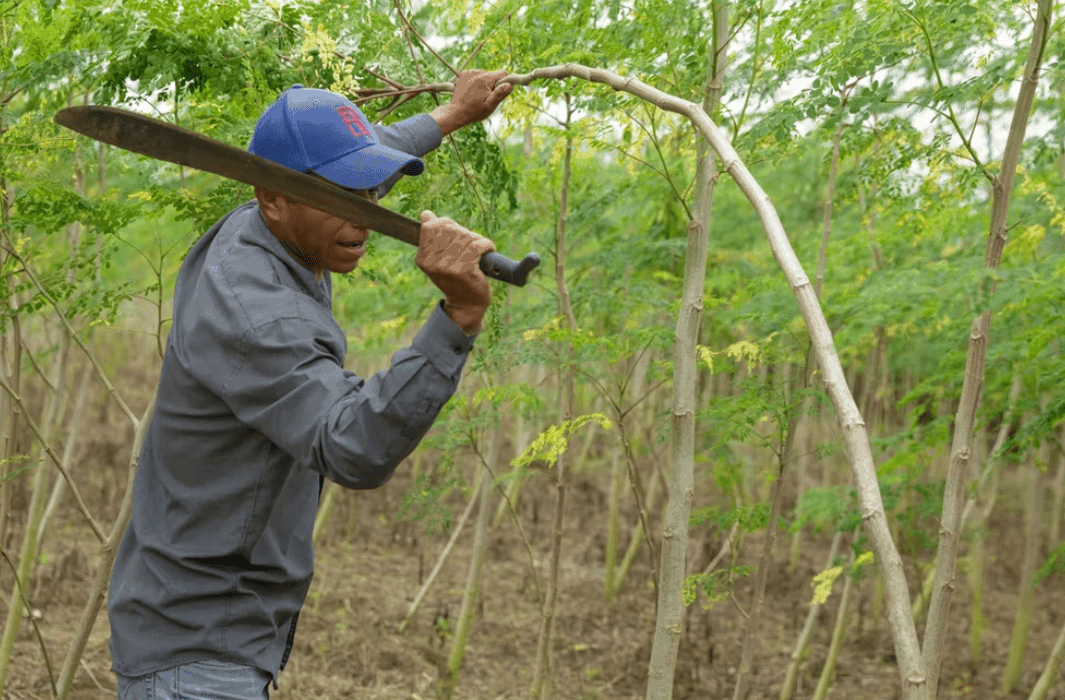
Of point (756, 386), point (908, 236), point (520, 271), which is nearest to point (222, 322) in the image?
point (520, 271)

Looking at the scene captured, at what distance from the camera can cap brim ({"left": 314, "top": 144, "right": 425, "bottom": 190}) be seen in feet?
6.27

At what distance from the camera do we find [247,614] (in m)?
1.95

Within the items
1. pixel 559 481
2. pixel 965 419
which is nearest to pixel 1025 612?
pixel 559 481

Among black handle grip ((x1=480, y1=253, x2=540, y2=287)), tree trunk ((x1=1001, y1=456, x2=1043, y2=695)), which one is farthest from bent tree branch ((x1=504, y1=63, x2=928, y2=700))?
tree trunk ((x1=1001, y1=456, x2=1043, y2=695))

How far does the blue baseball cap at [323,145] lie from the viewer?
1.91m

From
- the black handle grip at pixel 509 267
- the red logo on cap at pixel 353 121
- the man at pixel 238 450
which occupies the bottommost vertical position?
the man at pixel 238 450

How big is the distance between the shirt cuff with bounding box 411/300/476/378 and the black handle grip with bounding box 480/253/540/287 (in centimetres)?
11

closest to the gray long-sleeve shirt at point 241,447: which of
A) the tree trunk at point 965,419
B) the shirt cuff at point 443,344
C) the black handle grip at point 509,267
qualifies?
the shirt cuff at point 443,344

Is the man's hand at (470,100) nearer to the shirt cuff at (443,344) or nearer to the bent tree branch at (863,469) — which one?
the bent tree branch at (863,469)

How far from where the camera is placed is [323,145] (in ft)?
6.28

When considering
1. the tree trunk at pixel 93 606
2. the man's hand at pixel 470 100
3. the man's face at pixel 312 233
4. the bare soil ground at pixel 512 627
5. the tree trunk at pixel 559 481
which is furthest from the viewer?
the bare soil ground at pixel 512 627

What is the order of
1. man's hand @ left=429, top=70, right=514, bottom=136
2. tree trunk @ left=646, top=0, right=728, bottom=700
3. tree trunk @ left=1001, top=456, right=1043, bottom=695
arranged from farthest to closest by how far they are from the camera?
1. tree trunk @ left=1001, top=456, right=1043, bottom=695
2. tree trunk @ left=646, top=0, right=728, bottom=700
3. man's hand @ left=429, top=70, right=514, bottom=136

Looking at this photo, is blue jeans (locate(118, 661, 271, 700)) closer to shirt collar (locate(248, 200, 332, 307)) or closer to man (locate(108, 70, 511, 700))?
man (locate(108, 70, 511, 700))

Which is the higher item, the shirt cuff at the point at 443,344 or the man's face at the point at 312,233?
the man's face at the point at 312,233
